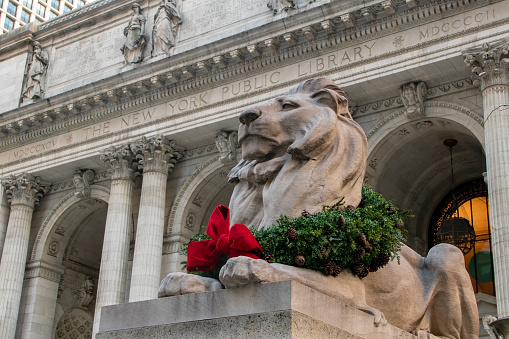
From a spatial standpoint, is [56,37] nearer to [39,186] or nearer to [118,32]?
[118,32]

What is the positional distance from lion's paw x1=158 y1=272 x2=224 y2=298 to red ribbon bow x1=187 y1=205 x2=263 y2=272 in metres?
0.22

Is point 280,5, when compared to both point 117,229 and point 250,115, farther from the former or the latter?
point 250,115

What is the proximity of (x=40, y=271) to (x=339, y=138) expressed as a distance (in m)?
22.0

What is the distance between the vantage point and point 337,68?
18.5 m

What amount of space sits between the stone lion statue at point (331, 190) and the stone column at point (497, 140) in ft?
31.9

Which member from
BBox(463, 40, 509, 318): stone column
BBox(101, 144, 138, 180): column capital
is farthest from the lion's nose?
BBox(101, 144, 138, 180): column capital

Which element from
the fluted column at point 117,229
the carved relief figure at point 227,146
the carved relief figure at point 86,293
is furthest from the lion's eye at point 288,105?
the carved relief figure at point 86,293

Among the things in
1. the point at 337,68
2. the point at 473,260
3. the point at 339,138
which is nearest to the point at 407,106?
the point at 337,68

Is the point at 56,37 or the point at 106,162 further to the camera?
the point at 56,37

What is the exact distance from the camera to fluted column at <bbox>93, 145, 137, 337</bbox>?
2091cm

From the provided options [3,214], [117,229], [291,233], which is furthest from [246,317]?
[3,214]

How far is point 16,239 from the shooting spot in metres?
24.5

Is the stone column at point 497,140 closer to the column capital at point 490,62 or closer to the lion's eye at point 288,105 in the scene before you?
the column capital at point 490,62

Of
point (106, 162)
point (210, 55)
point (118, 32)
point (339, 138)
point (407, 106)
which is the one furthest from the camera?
point (118, 32)
